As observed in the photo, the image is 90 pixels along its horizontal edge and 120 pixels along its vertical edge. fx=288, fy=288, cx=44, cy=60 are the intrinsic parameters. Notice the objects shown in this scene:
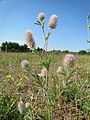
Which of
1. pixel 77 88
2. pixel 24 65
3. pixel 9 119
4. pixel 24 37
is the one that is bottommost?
pixel 9 119

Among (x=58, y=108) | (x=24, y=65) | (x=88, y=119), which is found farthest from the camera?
(x=58, y=108)

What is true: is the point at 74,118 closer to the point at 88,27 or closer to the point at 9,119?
the point at 9,119

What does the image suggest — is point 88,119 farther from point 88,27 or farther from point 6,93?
point 6,93

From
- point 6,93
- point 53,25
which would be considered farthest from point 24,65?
point 6,93

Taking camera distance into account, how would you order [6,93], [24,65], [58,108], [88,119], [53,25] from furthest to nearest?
[6,93] → [58,108] → [88,119] → [24,65] → [53,25]

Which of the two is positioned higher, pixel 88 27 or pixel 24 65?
pixel 88 27

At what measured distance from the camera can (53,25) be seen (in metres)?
1.66

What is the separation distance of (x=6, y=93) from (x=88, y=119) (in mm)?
926

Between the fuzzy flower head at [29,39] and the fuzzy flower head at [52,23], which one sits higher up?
the fuzzy flower head at [52,23]

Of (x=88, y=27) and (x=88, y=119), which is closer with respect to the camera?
(x=88, y=119)

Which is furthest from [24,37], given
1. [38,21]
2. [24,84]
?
[24,84]

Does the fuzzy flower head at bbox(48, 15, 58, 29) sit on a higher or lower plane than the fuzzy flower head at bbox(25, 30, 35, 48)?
higher

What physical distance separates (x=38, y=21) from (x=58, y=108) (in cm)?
79

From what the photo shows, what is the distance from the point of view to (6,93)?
2.65 metres
